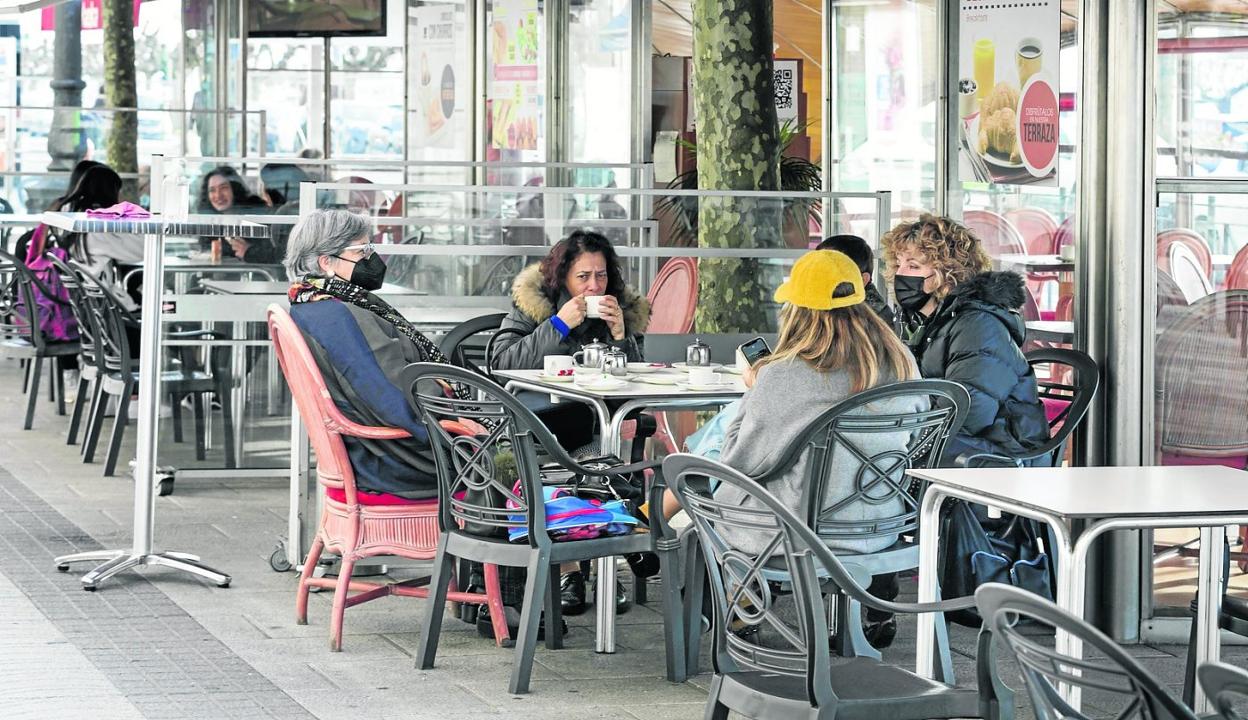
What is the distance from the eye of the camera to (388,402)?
5770mm

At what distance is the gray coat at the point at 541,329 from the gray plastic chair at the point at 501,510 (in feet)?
4.17

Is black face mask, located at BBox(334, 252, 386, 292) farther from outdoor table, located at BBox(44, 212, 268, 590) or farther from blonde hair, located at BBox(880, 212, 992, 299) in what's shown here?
blonde hair, located at BBox(880, 212, 992, 299)

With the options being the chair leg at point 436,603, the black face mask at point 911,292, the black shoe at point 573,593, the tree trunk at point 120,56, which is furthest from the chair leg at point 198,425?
the tree trunk at point 120,56

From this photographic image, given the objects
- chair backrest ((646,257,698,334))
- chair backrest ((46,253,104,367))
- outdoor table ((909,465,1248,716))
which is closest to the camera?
outdoor table ((909,465,1248,716))

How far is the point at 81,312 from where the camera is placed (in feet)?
31.3

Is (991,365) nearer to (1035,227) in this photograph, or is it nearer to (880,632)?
(880,632)

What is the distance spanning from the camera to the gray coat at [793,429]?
4727 mm

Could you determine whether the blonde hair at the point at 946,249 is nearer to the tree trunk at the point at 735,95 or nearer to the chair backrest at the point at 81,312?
the tree trunk at the point at 735,95

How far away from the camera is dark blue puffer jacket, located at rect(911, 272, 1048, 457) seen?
593 cm

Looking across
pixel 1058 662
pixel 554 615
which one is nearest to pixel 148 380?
pixel 554 615

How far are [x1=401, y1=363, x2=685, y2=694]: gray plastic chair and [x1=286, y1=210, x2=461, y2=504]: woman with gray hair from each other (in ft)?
0.75

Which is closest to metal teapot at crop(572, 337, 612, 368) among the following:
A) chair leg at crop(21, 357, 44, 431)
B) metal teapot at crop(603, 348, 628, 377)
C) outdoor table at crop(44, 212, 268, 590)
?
metal teapot at crop(603, 348, 628, 377)

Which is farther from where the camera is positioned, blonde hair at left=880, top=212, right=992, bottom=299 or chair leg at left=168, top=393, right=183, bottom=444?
chair leg at left=168, top=393, right=183, bottom=444

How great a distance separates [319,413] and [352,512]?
12.3 inches
